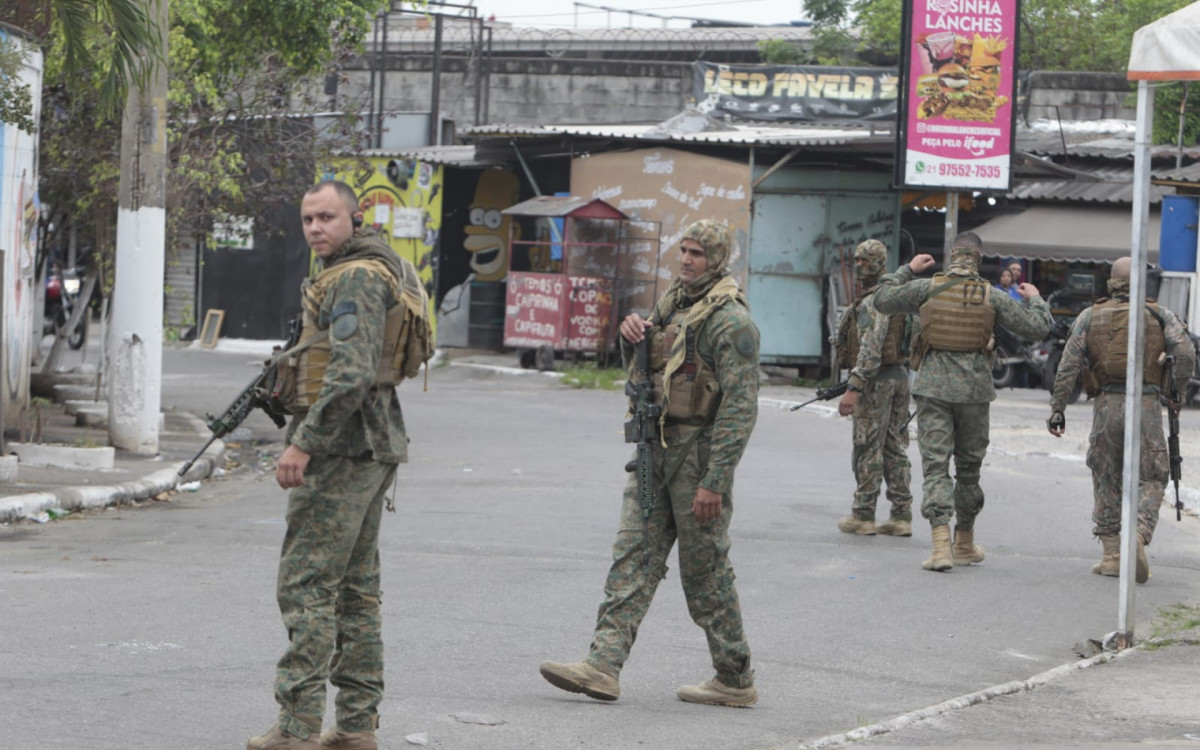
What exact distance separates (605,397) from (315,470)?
1698 cm

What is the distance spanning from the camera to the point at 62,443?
1413 cm

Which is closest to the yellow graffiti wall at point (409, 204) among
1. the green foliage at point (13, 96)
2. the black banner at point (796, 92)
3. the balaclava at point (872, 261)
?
the black banner at point (796, 92)

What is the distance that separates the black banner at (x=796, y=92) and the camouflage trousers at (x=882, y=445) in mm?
18160

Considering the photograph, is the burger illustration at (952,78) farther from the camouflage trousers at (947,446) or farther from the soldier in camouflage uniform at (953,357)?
the camouflage trousers at (947,446)

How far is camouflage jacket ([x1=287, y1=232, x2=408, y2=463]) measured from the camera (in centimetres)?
488

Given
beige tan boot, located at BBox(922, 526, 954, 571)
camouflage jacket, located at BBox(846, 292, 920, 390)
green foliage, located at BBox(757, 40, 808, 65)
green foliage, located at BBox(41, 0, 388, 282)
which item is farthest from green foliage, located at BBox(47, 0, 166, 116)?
green foliage, located at BBox(757, 40, 808, 65)

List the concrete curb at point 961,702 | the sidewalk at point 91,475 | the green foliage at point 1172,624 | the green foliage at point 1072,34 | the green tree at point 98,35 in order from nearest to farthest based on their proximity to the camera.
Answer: the concrete curb at point 961,702 < the green foliage at point 1172,624 < the sidewalk at point 91,475 < the green tree at point 98,35 < the green foliage at point 1072,34

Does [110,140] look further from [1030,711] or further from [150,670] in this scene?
[1030,711]

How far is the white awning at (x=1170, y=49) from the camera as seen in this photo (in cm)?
686

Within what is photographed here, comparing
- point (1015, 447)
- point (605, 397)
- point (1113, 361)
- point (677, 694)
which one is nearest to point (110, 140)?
point (605, 397)

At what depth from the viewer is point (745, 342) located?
595 cm

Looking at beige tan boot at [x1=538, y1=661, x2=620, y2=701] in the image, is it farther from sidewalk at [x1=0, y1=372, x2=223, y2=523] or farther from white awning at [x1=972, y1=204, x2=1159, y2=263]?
white awning at [x1=972, y1=204, x2=1159, y2=263]

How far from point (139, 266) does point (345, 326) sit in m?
9.37

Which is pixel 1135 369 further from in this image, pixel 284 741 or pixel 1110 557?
pixel 284 741
